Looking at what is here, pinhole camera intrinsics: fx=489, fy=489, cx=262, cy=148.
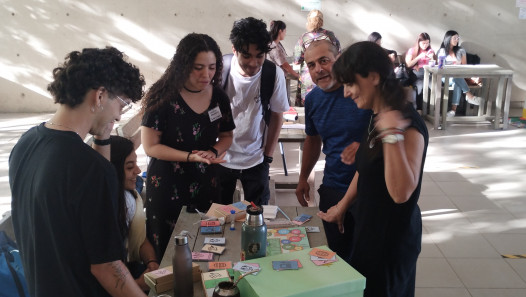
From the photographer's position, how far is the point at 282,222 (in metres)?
2.15

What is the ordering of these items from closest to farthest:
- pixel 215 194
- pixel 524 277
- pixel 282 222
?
pixel 282 222 < pixel 215 194 < pixel 524 277

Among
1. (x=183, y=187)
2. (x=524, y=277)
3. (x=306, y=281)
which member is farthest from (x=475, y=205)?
(x=306, y=281)

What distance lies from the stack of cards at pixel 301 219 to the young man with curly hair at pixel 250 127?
0.69 meters

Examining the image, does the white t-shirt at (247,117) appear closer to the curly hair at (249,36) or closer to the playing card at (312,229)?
the curly hair at (249,36)

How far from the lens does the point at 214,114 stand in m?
2.42

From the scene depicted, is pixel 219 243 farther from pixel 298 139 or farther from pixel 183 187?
pixel 298 139

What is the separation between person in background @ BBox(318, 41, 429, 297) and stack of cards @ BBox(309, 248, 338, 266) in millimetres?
211

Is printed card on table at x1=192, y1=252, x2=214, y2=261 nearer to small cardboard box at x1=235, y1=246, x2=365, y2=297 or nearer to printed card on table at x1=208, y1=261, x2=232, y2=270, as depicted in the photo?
printed card on table at x1=208, y1=261, x2=232, y2=270

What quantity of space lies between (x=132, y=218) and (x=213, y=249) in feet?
1.81

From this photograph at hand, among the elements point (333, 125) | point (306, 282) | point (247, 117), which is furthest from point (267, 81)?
point (306, 282)

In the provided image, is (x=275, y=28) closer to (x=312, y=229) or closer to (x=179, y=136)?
(x=179, y=136)

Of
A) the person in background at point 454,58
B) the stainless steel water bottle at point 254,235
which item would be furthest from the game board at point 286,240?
the person in background at point 454,58

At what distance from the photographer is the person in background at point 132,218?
7.35 feet

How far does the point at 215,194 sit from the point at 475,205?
9.40 ft
